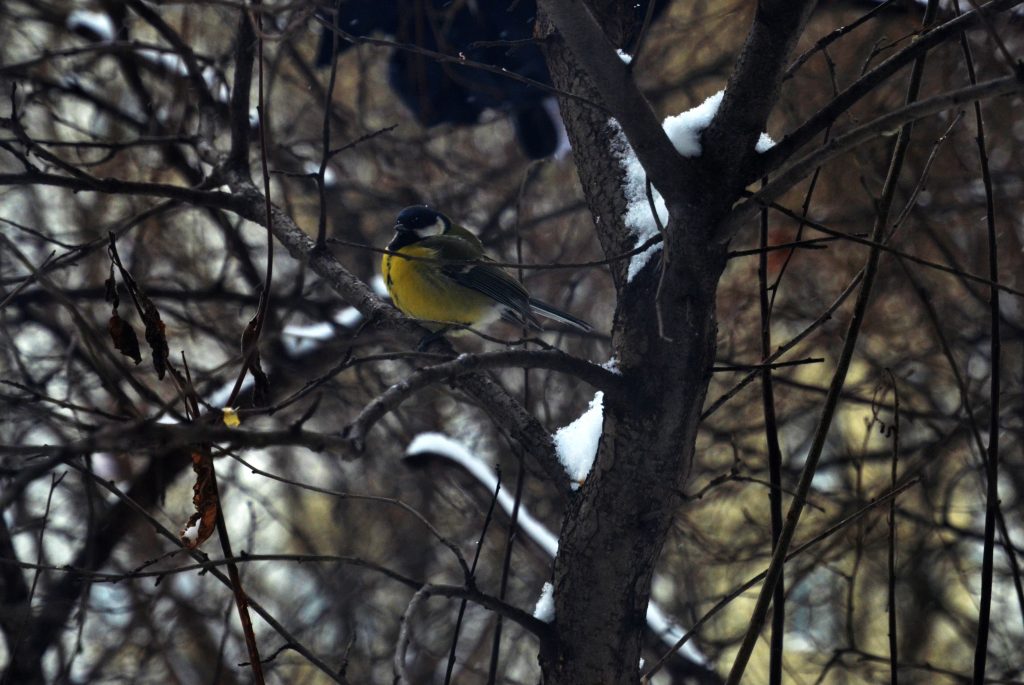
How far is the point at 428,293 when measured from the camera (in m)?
3.23

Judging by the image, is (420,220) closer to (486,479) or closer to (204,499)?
(486,479)

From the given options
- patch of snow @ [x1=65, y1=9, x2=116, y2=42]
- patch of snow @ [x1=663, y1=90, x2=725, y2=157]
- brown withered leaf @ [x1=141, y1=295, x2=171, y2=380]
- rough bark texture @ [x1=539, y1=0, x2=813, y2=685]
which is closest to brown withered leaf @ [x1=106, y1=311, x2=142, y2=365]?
brown withered leaf @ [x1=141, y1=295, x2=171, y2=380]

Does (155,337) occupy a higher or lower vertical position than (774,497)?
higher

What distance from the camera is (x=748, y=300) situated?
14.5 feet

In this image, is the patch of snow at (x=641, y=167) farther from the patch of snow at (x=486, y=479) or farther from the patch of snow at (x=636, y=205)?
the patch of snow at (x=486, y=479)

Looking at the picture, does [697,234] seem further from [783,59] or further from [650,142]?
[783,59]

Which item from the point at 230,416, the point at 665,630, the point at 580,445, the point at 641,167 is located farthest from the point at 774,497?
the point at 665,630

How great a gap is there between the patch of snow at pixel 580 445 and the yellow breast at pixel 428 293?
1.20 metres

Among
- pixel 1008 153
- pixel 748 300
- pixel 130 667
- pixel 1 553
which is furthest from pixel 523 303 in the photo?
pixel 130 667

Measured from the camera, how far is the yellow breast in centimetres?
323

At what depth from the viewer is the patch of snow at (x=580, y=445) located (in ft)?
6.30

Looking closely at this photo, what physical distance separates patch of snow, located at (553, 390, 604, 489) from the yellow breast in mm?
1198

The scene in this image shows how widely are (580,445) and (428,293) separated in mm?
1377

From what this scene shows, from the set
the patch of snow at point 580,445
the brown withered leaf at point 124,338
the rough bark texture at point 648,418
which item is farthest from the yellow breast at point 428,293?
Answer: the brown withered leaf at point 124,338
